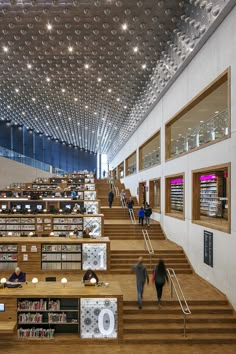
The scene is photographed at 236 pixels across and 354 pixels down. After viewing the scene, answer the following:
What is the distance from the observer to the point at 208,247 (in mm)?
10484

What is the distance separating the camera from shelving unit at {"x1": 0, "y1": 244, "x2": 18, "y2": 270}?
1205 cm

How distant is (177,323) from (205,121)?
790 centimetres

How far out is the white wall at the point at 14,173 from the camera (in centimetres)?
2430

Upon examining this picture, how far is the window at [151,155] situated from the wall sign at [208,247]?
7.37 metres

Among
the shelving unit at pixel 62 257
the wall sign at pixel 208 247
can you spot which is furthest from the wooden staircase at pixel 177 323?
the shelving unit at pixel 62 257

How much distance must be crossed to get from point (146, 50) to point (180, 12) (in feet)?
10.6

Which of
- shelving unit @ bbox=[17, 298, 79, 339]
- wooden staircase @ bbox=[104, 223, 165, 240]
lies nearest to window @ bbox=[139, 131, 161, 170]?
wooden staircase @ bbox=[104, 223, 165, 240]

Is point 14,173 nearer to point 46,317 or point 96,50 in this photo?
point 96,50

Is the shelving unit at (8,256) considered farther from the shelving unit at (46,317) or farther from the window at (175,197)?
the window at (175,197)

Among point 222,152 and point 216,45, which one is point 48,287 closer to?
point 222,152

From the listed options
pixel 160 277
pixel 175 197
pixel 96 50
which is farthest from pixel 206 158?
pixel 175 197

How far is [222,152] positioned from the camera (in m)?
9.50

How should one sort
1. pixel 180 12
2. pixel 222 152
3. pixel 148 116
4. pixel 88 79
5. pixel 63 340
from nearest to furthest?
1. pixel 63 340
2. pixel 222 152
3. pixel 180 12
4. pixel 88 79
5. pixel 148 116

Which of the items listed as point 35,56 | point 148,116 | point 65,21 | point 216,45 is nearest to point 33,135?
point 148,116
